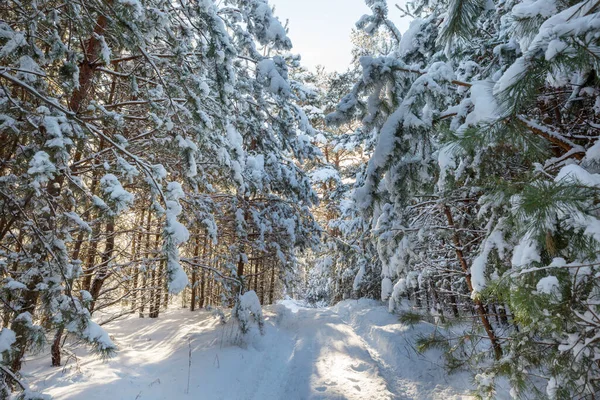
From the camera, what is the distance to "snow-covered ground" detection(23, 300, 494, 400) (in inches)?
195

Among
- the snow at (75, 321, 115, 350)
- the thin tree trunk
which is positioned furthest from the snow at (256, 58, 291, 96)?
the snow at (75, 321, 115, 350)

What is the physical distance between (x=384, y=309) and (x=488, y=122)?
34.7ft

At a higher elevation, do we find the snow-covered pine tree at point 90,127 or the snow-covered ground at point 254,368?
the snow-covered pine tree at point 90,127

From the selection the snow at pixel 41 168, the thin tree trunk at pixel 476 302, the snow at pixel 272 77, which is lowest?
the thin tree trunk at pixel 476 302

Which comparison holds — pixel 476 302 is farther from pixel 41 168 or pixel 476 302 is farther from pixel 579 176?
pixel 41 168

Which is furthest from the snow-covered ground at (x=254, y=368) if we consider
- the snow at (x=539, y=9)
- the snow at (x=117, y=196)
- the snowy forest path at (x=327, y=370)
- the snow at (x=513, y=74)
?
the snow at (x=539, y=9)

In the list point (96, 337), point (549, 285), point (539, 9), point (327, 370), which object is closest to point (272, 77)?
point (539, 9)

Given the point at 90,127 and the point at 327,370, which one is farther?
the point at 327,370

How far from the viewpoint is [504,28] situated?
4645mm

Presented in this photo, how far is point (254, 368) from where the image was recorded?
20.1 feet

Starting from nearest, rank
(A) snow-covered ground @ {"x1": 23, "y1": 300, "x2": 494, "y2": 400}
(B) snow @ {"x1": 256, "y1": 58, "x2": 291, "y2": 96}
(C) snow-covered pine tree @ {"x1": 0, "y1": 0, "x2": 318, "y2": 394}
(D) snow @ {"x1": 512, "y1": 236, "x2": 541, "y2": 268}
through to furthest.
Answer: (D) snow @ {"x1": 512, "y1": 236, "x2": 541, "y2": 268} → (C) snow-covered pine tree @ {"x1": 0, "y1": 0, "x2": 318, "y2": 394} → (B) snow @ {"x1": 256, "y1": 58, "x2": 291, "y2": 96} → (A) snow-covered ground @ {"x1": 23, "y1": 300, "x2": 494, "y2": 400}

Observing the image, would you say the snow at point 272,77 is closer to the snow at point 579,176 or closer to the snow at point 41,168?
the snow at point 41,168

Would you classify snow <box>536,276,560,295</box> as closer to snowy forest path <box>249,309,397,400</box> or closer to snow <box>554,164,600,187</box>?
snow <box>554,164,600,187</box>

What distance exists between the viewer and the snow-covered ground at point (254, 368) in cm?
495
